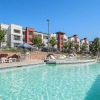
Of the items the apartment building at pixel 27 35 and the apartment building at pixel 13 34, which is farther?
the apartment building at pixel 27 35

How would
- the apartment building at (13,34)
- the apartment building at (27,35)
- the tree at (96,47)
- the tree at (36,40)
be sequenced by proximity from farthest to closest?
the tree at (96,47) < the apartment building at (27,35) < the apartment building at (13,34) < the tree at (36,40)

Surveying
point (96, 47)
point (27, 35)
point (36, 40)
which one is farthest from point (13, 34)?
point (96, 47)

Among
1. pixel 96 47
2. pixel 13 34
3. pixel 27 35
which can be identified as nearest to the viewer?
pixel 13 34

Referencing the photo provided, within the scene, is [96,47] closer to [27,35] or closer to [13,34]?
[27,35]

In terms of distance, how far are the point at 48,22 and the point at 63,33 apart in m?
32.6

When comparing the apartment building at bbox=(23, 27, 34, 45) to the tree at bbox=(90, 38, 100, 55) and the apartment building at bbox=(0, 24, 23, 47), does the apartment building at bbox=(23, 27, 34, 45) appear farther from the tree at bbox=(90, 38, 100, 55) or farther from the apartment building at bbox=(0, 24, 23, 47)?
the tree at bbox=(90, 38, 100, 55)

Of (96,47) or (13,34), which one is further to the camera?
(96,47)

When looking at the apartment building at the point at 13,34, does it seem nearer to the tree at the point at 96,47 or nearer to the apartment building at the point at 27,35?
the apartment building at the point at 27,35

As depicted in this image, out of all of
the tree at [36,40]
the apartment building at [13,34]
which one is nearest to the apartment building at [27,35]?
the apartment building at [13,34]

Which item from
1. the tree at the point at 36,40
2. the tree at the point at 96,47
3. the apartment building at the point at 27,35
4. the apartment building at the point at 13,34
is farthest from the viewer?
the tree at the point at 96,47

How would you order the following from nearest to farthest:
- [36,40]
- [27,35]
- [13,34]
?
[36,40] < [13,34] < [27,35]

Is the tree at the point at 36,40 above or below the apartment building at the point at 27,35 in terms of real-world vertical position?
below

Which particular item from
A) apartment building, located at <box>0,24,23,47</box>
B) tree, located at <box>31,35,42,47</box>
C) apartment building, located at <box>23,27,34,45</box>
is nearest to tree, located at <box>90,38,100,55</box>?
apartment building, located at <box>23,27,34,45</box>

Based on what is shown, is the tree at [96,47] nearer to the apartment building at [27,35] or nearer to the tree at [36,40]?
the apartment building at [27,35]
